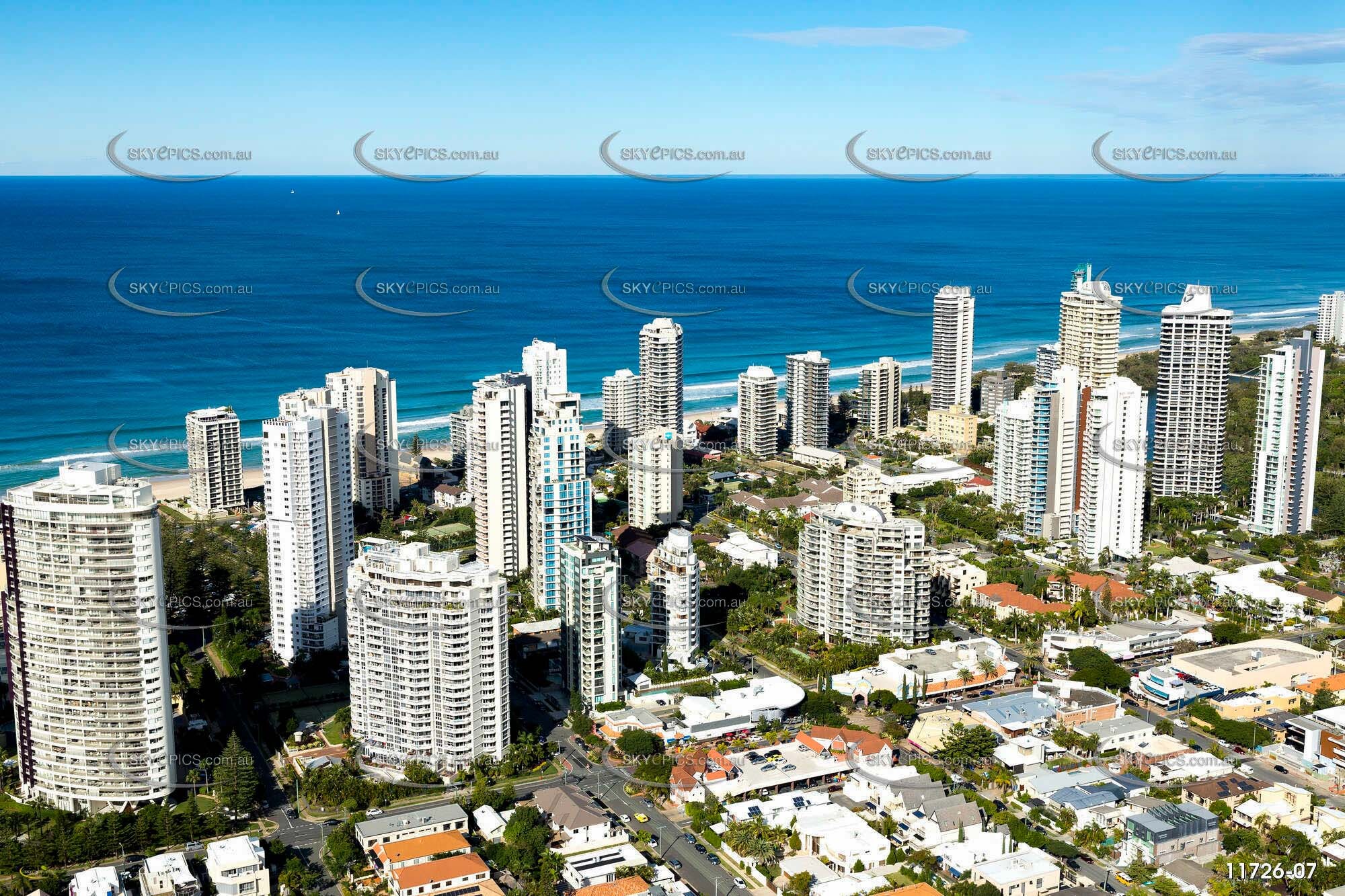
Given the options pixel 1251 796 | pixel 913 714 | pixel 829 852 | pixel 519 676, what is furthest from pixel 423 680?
pixel 1251 796

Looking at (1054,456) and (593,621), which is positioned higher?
(1054,456)

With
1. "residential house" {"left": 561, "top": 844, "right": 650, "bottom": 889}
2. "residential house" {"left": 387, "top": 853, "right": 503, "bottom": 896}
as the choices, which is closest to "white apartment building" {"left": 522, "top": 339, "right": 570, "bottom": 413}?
"residential house" {"left": 561, "top": 844, "right": 650, "bottom": 889}

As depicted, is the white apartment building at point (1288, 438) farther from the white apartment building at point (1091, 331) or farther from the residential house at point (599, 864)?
the residential house at point (599, 864)

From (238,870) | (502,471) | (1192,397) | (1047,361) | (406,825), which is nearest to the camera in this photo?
(238,870)

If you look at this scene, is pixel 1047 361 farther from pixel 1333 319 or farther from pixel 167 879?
pixel 167 879

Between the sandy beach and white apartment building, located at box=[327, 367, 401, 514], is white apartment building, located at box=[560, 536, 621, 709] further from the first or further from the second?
the sandy beach

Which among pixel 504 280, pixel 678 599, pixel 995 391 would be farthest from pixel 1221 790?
pixel 504 280
